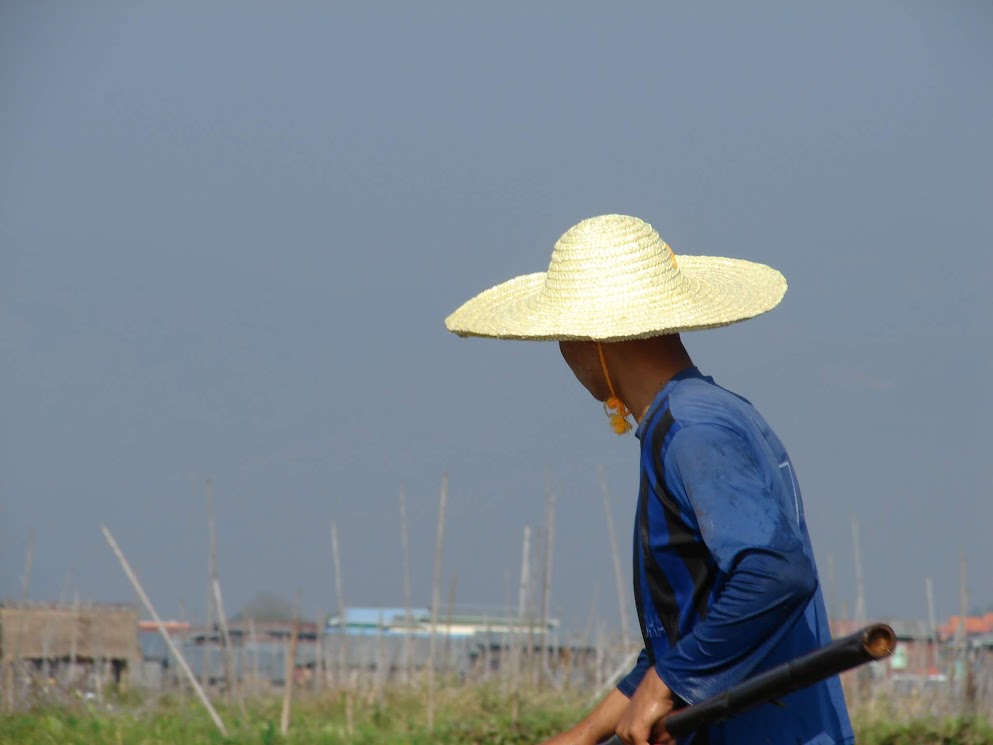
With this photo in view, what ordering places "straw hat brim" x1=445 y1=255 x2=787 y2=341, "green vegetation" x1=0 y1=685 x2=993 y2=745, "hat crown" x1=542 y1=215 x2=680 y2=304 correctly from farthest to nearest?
"green vegetation" x1=0 y1=685 x2=993 y2=745 < "hat crown" x1=542 y1=215 x2=680 y2=304 < "straw hat brim" x1=445 y1=255 x2=787 y2=341

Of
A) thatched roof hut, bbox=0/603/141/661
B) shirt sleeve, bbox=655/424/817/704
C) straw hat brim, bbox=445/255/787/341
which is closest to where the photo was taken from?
shirt sleeve, bbox=655/424/817/704

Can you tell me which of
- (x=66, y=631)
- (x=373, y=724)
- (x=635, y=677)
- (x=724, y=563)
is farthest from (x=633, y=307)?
(x=66, y=631)

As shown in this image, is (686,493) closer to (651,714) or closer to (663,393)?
(663,393)

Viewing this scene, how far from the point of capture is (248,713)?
7883 mm

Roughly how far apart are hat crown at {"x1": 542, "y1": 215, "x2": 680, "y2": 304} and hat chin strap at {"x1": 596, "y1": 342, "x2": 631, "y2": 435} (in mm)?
95

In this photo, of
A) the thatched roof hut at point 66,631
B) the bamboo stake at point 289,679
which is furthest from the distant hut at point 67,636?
the bamboo stake at point 289,679

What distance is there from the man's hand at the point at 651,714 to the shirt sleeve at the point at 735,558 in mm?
21

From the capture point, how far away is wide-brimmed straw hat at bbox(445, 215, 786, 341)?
187 centimetres

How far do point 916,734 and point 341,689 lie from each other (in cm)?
391

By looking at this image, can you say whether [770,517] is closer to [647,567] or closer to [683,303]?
[647,567]

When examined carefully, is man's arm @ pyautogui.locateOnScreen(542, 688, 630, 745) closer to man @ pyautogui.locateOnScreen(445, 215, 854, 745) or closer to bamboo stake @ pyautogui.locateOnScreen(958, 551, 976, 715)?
man @ pyautogui.locateOnScreen(445, 215, 854, 745)

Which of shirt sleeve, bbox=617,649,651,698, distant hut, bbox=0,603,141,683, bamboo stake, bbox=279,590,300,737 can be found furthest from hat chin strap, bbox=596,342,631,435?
distant hut, bbox=0,603,141,683

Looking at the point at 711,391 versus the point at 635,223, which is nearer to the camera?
the point at 711,391

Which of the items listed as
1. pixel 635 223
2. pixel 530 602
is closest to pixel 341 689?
pixel 530 602
